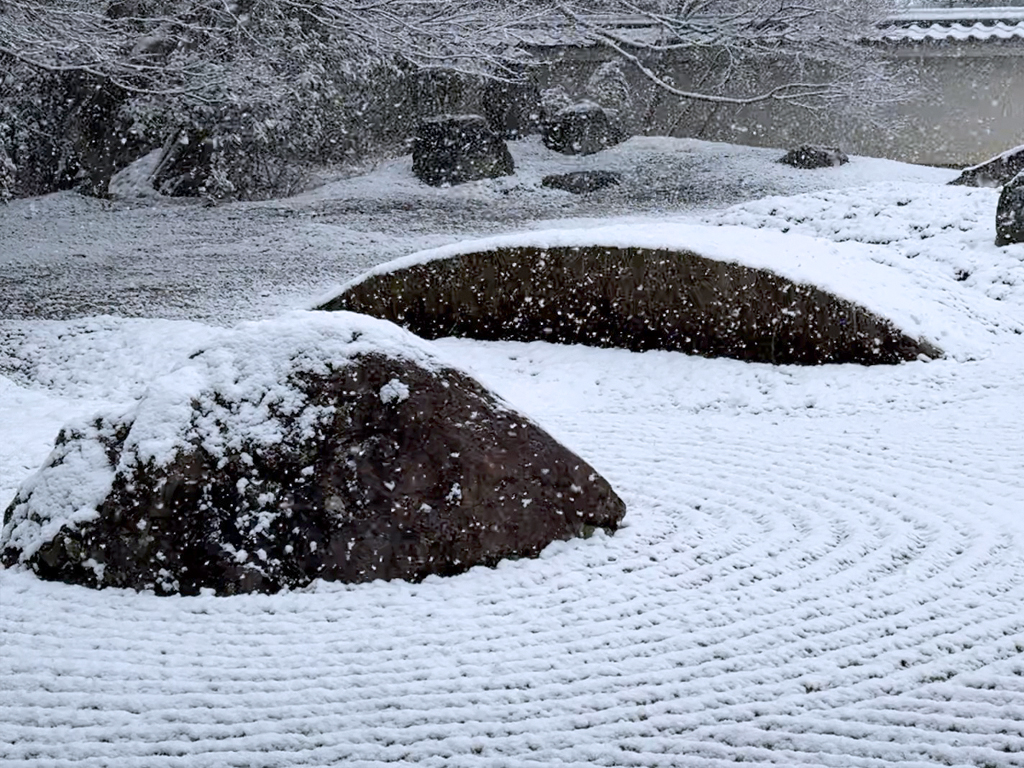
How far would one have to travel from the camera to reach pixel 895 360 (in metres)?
5.00

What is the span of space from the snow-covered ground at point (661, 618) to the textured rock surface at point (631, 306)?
0.14 meters

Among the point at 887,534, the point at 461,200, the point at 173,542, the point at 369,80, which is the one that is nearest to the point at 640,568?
the point at 887,534

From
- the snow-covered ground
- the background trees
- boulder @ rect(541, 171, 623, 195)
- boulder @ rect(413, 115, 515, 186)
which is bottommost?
the snow-covered ground

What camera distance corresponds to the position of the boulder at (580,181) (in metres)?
11.0

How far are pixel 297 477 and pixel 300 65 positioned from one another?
28.3ft

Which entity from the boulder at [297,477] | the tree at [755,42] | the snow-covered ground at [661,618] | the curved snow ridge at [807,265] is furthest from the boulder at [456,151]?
the boulder at [297,477]

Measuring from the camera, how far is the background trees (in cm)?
841

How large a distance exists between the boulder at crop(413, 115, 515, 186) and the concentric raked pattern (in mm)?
8181

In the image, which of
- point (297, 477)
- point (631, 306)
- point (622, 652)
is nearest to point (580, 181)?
point (631, 306)

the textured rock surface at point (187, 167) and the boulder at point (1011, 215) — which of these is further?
the textured rock surface at point (187, 167)

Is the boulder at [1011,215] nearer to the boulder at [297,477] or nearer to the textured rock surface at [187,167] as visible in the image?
the boulder at [297,477]

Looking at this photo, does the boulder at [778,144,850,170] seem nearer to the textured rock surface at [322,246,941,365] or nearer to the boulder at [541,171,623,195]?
the boulder at [541,171,623,195]

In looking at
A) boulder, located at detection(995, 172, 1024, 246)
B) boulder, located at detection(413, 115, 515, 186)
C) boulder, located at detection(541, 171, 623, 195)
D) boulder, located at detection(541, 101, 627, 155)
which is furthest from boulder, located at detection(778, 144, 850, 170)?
boulder, located at detection(995, 172, 1024, 246)

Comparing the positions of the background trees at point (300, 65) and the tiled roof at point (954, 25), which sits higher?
the tiled roof at point (954, 25)
